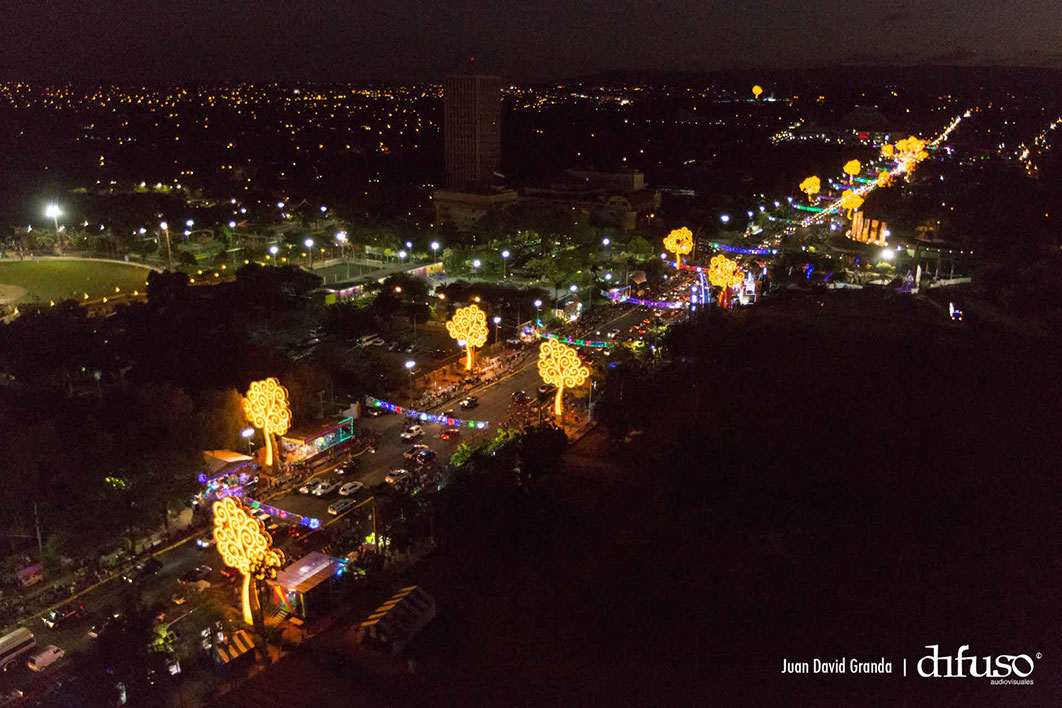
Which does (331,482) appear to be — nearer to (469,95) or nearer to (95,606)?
(95,606)

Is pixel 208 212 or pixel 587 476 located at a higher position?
pixel 208 212

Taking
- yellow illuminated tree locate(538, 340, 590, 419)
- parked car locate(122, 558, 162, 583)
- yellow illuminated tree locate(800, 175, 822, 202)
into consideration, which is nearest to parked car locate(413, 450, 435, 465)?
yellow illuminated tree locate(538, 340, 590, 419)

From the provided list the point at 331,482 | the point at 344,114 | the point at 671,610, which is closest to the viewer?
the point at 671,610

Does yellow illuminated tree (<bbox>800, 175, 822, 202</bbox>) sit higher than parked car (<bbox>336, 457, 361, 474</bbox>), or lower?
higher

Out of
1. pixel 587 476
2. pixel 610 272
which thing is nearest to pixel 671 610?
pixel 587 476

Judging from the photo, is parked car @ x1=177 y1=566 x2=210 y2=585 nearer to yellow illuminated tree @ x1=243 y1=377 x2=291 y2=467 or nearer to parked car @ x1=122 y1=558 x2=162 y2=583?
parked car @ x1=122 y1=558 x2=162 y2=583

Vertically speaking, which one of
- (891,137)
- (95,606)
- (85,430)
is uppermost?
(891,137)

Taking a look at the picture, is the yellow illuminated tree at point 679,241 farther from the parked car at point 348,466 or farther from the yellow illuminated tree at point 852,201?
the parked car at point 348,466
